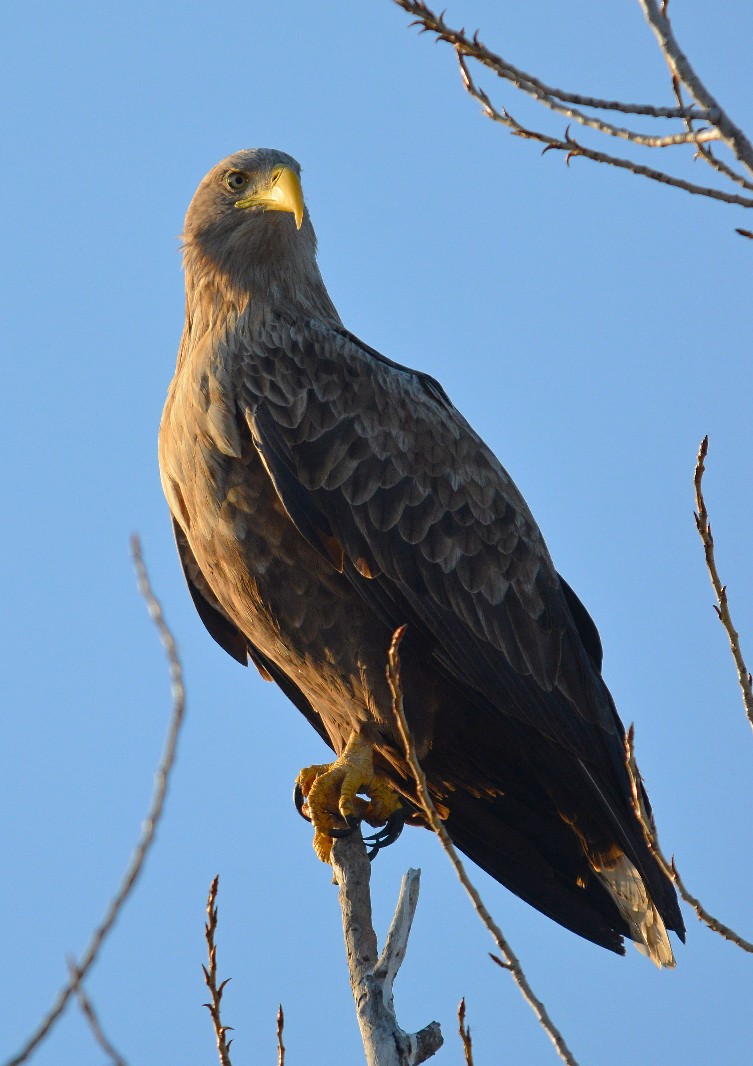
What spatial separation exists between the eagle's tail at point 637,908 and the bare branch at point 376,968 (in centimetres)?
122

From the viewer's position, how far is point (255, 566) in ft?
16.8

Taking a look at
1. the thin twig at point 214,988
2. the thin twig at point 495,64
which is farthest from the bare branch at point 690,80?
the thin twig at point 214,988

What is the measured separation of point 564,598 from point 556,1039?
8.85ft

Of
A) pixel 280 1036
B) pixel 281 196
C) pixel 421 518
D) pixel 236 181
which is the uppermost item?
pixel 236 181

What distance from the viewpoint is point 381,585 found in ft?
16.9

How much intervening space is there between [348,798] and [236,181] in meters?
2.74

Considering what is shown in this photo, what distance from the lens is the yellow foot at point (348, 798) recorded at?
5266mm

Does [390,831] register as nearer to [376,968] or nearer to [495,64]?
[376,968]

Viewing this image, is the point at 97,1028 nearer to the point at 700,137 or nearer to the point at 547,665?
the point at 700,137

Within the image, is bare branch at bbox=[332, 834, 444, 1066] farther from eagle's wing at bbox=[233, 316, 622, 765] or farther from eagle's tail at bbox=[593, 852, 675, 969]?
eagle's tail at bbox=[593, 852, 675, 969]

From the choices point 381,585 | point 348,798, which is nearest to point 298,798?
point 348,798

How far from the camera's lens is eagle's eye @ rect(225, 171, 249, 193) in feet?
19.6

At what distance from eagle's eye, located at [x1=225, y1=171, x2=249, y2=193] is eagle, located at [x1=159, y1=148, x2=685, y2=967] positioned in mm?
17

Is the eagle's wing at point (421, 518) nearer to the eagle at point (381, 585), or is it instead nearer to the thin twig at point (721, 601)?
the eagle at point (381, 585)
